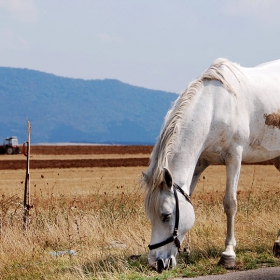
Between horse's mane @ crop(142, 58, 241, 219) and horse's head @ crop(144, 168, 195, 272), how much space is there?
13 mm

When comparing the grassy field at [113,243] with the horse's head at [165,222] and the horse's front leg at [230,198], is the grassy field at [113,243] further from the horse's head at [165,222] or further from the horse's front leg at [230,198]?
the horse's head at [165,222]

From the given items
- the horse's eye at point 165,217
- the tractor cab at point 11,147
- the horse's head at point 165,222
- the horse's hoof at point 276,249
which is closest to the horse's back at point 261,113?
the horse's hoof at point 276,249

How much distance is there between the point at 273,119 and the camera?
786 centimetres

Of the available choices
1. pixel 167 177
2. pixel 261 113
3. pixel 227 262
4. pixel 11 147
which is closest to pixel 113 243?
pixel 227 262

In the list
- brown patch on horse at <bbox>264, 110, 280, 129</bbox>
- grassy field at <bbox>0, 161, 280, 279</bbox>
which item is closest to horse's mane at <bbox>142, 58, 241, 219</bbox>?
grassy field at <bbox>0, 161, 280, 279</bbox>

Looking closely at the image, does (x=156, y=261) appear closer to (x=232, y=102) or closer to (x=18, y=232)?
(x=232, y=102)

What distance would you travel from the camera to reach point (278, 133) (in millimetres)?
7969

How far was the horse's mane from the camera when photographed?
6.15 m

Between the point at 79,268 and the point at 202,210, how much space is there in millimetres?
4200

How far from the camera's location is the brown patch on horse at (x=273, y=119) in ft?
25.5

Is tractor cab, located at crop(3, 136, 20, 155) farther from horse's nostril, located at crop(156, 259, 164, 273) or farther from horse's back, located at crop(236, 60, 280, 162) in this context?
horse's nostril, located at crop(156, 259, 164, 273)

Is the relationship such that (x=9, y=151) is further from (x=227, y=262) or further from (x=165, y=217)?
(x=165, y=217)

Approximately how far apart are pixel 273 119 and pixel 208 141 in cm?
139

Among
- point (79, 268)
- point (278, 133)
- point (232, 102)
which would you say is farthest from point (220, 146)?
point (79, 268)
